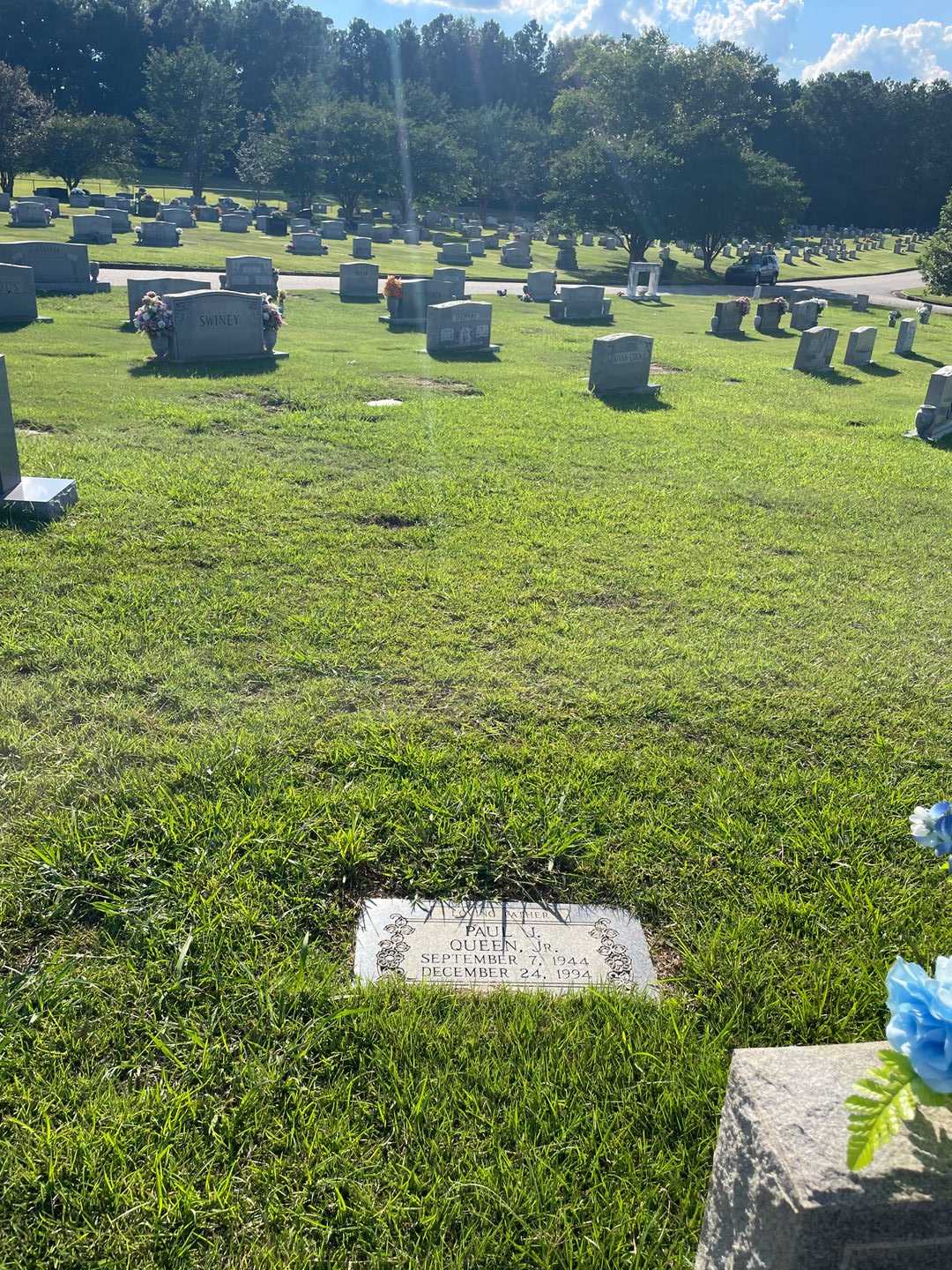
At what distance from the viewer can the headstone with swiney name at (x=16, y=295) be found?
49.4 ft

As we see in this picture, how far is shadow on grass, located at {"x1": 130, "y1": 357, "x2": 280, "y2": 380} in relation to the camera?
12070mm

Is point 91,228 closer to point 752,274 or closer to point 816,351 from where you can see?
point 816,351

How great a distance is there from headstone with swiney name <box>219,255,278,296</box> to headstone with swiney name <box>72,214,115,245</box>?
40.5ft

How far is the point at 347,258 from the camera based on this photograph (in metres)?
34.2

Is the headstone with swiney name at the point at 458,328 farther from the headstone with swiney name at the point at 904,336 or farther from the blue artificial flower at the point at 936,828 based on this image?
the blue artificial flower at the point at 936,828

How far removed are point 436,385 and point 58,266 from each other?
10.9 metres

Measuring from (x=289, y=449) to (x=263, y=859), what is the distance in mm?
6307

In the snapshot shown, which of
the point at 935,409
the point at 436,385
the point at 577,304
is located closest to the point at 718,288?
the point at 577,304

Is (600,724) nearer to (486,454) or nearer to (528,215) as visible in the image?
(486,454)

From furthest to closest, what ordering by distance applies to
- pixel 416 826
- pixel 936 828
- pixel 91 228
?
pixel 91 228, pixel 416 826, pixel 936 828

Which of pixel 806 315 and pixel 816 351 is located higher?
pixel 806 315

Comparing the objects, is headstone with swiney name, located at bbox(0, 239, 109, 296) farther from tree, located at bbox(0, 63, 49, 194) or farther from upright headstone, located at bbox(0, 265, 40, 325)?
tree, located at bbox(0, 63, 49, 194)

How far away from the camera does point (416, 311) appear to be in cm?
1922

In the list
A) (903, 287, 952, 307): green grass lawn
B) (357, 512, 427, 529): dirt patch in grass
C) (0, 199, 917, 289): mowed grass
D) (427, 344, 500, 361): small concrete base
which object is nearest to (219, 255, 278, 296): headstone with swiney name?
(427, 344, 500, 361): small concrete base
